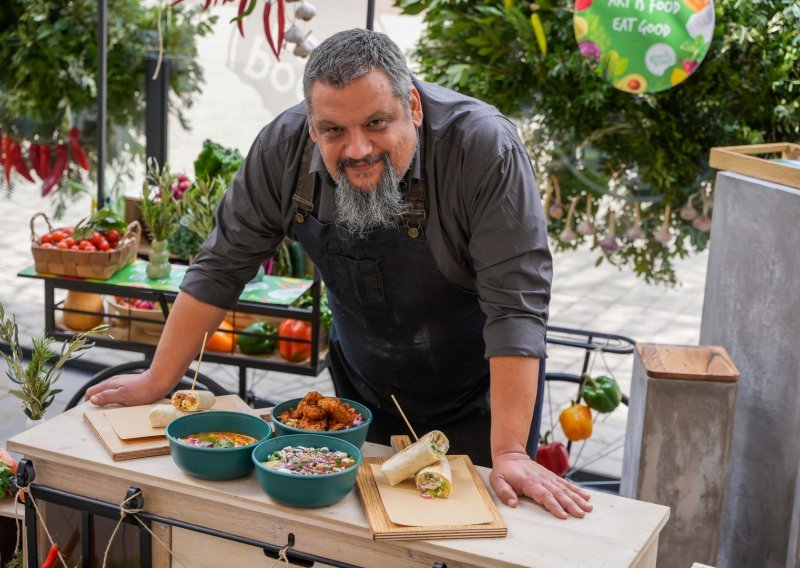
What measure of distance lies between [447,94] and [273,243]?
1.99 ft

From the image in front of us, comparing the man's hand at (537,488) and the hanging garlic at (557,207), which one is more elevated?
the hanging garlic at (557,207)

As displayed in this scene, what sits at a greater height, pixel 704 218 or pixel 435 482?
pixel 704 218

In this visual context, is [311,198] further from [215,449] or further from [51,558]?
[51,558]

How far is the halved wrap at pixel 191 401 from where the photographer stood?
234cm

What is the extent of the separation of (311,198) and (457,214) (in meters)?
0.40

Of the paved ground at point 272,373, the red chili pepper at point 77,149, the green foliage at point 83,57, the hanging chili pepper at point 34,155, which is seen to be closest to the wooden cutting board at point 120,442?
the paved ground at point 272,373

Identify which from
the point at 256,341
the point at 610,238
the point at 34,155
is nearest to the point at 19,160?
the point at 34,155

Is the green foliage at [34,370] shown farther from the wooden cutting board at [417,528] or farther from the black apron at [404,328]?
the wooden cutting board at [417,528]

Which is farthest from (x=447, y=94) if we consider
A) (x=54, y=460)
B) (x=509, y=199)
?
(x=54, y=460)

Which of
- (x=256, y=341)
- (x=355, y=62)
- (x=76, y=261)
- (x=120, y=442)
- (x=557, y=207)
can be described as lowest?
(x=256, y=341)

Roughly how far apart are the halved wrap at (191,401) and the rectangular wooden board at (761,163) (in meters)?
1.94

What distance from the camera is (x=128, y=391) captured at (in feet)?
8.27

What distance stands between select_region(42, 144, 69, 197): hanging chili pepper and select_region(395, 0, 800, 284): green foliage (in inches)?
89.5

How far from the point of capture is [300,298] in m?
3.99
